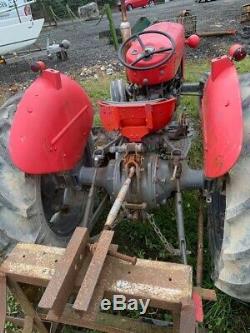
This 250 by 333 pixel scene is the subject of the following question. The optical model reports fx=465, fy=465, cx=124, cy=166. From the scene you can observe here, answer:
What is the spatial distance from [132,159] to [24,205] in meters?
0.67

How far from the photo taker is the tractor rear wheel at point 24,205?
2.39 m

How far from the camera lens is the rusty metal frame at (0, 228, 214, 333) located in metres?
1.67

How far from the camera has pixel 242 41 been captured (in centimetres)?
787

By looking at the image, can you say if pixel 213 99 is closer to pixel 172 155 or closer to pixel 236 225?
pixel 172 155

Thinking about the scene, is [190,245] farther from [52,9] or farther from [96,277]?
[52,9]

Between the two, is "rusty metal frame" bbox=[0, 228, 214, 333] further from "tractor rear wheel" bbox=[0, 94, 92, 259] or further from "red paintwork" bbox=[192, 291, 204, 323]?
"tractor rear wheel" bbox=[0, 94, 92, 259]

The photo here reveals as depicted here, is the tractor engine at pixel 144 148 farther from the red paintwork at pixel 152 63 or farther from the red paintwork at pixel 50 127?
the red paintwork at pixel 50 127

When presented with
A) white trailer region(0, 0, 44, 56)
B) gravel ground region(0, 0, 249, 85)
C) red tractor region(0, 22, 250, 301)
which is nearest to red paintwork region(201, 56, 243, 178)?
red tractor region(0, 22, 250, 301)

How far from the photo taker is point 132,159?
267 centimetres

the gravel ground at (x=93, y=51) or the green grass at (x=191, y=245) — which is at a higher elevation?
the green grass at (x=191, y=245)

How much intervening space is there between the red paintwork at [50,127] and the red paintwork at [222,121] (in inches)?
31.1

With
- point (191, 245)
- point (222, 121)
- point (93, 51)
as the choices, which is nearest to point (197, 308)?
point (222, 121)

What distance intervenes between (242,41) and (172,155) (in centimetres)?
575

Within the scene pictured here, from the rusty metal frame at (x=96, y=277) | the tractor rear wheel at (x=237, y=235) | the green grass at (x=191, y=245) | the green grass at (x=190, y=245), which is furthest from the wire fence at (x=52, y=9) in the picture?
the rusty metal frame at (x=96, y=277)
